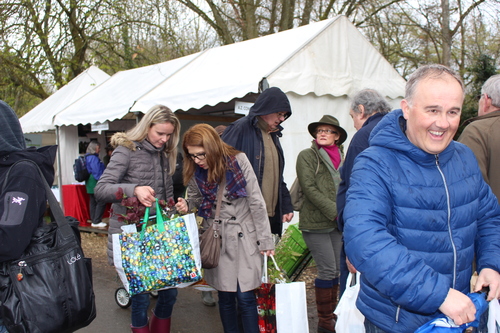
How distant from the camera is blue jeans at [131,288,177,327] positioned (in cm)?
315

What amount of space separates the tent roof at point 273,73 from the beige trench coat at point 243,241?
2706 mm

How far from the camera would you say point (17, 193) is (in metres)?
2.01

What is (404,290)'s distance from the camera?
1.43 meters

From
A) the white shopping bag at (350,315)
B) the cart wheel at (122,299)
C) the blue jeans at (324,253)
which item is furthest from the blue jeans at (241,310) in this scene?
the cart wheel at (122,299)

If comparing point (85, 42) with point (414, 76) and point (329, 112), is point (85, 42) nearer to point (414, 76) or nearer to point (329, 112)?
point (329, 112)

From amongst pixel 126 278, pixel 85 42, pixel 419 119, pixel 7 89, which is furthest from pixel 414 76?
pixel 7 89

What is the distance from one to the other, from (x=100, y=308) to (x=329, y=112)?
393 centimetres

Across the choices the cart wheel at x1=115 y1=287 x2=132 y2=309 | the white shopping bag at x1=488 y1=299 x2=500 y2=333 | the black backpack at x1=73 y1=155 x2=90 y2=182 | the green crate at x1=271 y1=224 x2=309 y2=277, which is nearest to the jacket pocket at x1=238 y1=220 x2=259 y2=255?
the green crate at x1=271 y1=224 x2=309 y2=277

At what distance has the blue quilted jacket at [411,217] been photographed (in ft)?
5.15

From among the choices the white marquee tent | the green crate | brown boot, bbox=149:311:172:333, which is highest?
the white marquee tent

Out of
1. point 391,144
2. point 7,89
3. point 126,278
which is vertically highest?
point 7,89

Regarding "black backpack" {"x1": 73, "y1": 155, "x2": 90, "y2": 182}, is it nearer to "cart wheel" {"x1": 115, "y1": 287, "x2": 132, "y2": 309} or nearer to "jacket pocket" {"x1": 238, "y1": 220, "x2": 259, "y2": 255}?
"cart wheel" {"x1": 115, "y1": 287, "x2": 132, "y2": 309}

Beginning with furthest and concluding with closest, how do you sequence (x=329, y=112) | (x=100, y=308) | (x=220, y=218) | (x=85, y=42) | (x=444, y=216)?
(x=85, y=42) → (x=329, y=112) → (x=100, y=308) → (x=220, y=218) → (x=444, y=216)

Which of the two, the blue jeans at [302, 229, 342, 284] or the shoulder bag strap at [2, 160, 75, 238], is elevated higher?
the shoulder bag strap at [2, 160, 75, 238]
